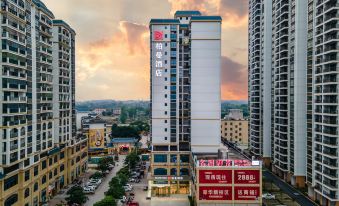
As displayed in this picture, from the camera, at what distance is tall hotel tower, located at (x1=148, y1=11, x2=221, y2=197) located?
2549 inches

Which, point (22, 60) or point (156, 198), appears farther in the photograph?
point (156, 198)

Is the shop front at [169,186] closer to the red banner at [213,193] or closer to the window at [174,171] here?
the window at [174,171]

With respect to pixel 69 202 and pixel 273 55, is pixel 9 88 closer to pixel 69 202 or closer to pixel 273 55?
pixel 69 202

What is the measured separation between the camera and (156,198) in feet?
187

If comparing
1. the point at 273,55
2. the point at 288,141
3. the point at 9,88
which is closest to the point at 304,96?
the point at 288,141

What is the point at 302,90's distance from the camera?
201 ft

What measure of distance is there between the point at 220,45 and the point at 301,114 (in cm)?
2131

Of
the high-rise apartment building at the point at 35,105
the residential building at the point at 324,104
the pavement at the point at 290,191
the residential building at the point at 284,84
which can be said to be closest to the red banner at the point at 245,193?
the residential building at the point at 324,104

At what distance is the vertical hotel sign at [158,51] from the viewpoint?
67.2 metres

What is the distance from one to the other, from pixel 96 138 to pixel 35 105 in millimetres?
52540

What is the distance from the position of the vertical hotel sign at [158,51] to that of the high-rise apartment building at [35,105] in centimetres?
1944

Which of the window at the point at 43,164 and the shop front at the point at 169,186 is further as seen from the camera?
the shop front at the point at 169,186

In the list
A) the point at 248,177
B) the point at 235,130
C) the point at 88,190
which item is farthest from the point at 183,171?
the point at 235,130

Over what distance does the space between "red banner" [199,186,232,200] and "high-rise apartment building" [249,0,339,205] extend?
15.6m
